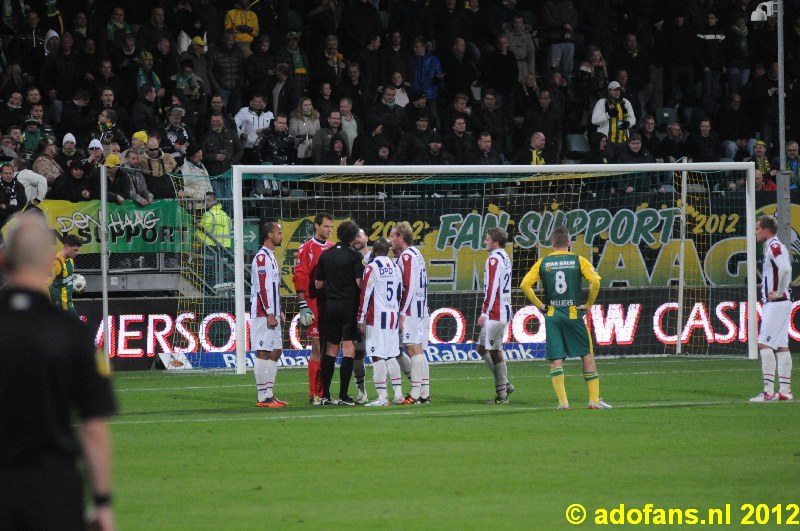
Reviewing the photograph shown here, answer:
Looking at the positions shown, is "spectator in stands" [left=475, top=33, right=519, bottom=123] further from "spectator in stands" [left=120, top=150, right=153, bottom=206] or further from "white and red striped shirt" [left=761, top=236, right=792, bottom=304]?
"white and red striped shirt" [left=761, top=236, right=792, bottom=304]

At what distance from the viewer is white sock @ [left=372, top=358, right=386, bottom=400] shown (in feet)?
50.6

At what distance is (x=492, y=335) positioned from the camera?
1577 centimetres

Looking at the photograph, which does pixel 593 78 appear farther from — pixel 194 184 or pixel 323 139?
pixel 194 184

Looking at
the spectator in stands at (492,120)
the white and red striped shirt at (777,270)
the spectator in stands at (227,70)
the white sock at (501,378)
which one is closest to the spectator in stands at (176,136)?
the spectator in stands at (227,70)

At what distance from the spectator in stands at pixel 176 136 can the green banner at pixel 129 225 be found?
133 centimetres

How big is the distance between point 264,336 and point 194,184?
6.83 metres

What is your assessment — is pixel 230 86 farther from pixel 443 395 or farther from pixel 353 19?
pixel 443 395

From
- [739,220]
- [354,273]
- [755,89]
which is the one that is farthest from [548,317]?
[755,89]

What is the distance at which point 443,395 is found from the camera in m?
16.8

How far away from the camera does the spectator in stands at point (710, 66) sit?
29.4 metres

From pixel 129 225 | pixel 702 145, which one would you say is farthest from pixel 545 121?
pixel 129 225

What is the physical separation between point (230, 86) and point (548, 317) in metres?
12.6

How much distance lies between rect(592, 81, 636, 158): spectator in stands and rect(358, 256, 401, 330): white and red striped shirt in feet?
39.4

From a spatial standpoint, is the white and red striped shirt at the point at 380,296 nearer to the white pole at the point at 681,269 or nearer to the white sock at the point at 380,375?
the white sock at the point at 380,375
